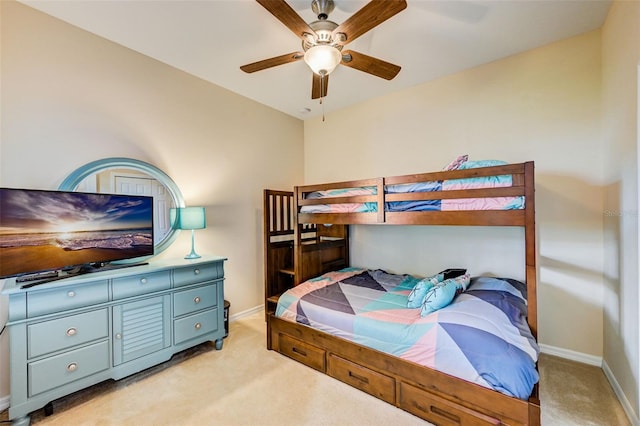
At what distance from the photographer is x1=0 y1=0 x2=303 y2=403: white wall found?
2.00m

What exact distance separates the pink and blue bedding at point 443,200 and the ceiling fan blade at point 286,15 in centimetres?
132

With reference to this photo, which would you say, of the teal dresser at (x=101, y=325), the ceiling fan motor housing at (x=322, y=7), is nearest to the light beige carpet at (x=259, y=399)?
the teal dresser at (x=101, y=325)

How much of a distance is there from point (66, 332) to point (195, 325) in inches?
35.8

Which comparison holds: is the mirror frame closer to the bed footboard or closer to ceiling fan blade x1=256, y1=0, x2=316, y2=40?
the bed footboard

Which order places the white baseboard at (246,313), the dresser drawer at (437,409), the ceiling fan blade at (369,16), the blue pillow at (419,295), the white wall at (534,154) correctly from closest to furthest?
the ceiling fan blade at (369,16) < the dresser drawer at (437,409) < the blue pillow at (419,295) < the white wall at (534,154) < the white baseboard at (246,313)

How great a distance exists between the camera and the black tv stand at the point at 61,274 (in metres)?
1.78

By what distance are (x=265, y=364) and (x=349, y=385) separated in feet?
2.56

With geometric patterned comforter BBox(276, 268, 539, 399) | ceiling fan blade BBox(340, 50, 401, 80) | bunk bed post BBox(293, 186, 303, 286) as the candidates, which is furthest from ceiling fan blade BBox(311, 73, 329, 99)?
geometric patterned comforter BBox(276, 268, 539, 399)

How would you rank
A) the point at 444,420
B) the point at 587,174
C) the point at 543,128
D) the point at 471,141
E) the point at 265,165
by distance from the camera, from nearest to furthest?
the point at 444,420
the point at 587,174
the point at 543,128
the point at 471,141
the point at 265,165

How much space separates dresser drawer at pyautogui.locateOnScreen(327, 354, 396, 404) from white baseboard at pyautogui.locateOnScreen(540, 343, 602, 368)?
1.78m

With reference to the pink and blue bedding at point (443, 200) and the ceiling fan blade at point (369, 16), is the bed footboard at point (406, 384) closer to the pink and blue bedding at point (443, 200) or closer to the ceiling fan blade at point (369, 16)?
the pink and blue bedding at point (443, 200)

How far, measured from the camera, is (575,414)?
5.75 ft

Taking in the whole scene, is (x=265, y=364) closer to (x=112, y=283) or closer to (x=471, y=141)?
(x=112, y=283)

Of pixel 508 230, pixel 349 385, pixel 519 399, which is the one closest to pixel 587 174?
pixel 508 230
